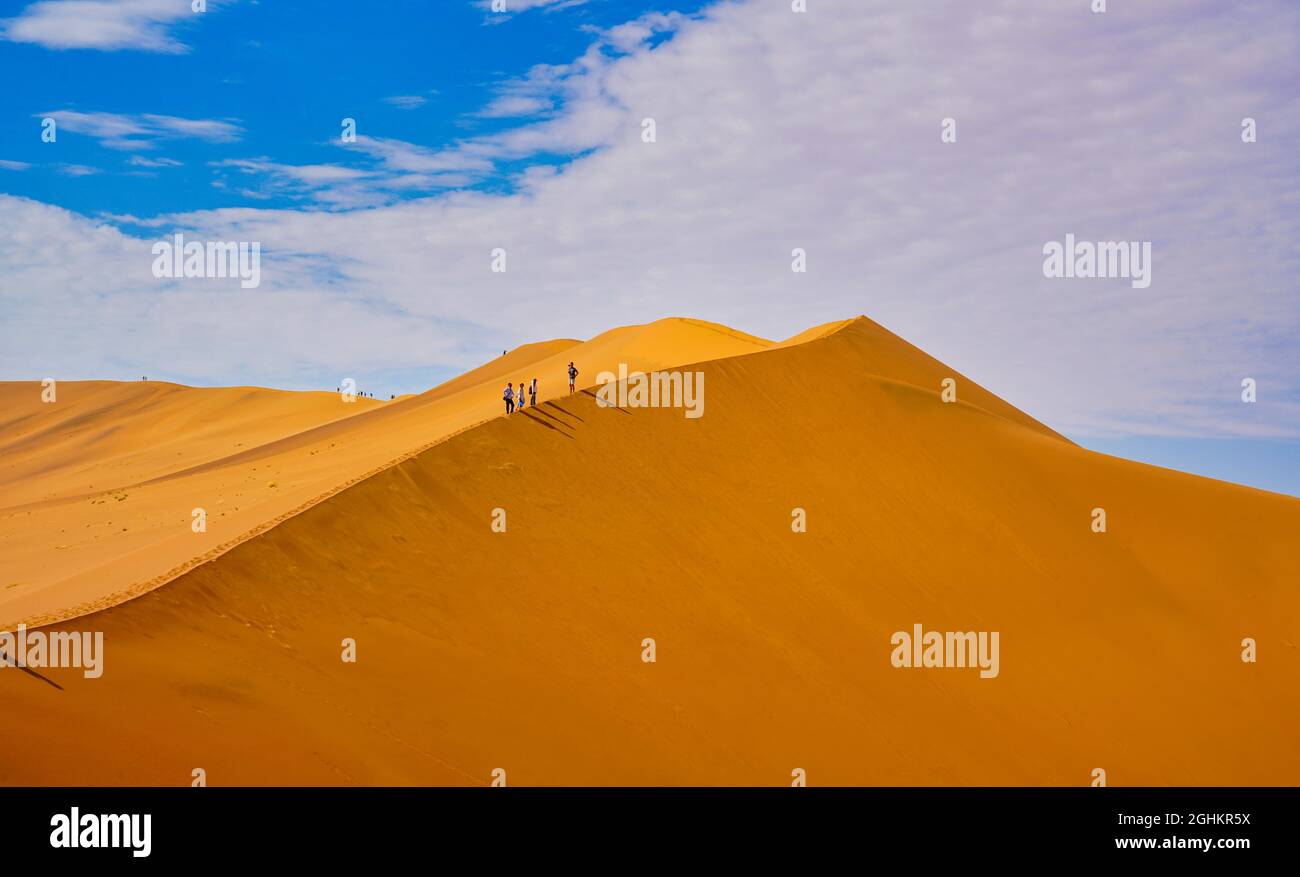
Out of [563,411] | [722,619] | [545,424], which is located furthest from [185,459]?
[722,619]

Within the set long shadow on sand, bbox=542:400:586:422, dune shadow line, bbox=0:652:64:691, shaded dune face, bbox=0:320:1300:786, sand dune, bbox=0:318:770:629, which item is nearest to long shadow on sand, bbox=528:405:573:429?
shaded dune face, bbox=0:320:1300:786

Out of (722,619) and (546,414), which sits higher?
(546,414)

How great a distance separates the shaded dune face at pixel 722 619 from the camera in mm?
10750

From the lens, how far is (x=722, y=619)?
51.3 ft

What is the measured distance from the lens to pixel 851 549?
725 inches

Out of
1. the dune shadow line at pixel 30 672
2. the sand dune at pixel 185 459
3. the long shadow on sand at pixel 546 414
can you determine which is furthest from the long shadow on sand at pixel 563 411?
the dune shadow line at pixel 30 672

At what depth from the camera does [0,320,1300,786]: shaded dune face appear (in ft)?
35.3

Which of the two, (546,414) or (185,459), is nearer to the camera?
(546,414)

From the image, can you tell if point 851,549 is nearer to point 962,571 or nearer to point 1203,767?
point 962,571

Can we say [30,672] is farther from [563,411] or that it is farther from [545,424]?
[563,411]

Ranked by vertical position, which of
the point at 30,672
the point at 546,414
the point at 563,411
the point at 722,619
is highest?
the point at 563,411
